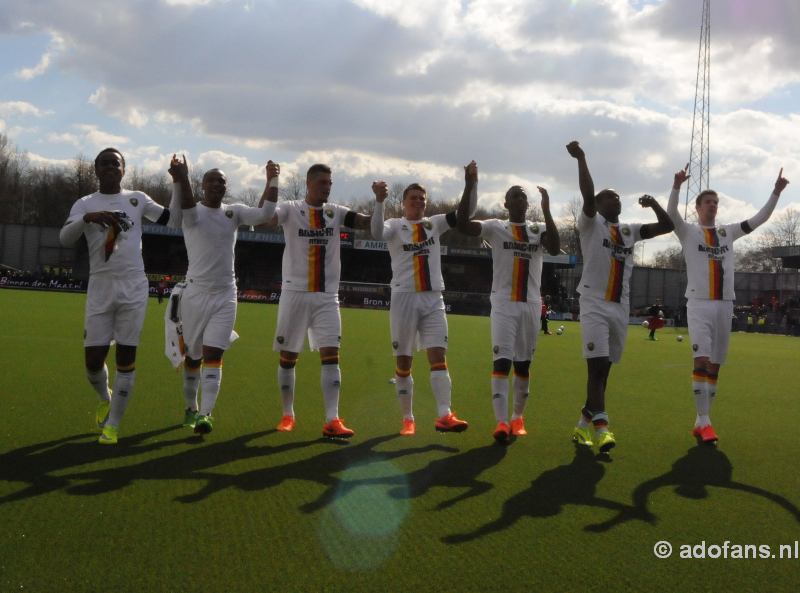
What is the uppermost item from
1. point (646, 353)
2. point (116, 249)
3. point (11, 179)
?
point (11, 179)

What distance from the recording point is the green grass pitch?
3.24m

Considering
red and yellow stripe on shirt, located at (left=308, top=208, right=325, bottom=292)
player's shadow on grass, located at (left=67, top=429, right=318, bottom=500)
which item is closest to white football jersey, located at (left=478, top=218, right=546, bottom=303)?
red and yellow stripe on shirt, located at (left=308, top=208, right=325, bottom=292)

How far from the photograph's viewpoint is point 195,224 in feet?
20.8

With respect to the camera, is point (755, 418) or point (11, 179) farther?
point (11, 179)

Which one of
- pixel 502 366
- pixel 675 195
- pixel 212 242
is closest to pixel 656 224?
pixel 675 195

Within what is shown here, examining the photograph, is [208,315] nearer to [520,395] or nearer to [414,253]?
[414,253]

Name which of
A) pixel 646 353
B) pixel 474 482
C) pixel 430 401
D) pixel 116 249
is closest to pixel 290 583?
pixel 474 482

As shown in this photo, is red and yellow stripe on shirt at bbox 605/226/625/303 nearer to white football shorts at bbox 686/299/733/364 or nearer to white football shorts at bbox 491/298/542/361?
white football shorts at bbox 491/298/542/361

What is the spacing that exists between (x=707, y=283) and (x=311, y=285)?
3970 mm

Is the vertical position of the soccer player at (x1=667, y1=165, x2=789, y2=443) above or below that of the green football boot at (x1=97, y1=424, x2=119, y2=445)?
above

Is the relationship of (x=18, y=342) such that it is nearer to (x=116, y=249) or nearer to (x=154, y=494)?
(x=116, y=249)

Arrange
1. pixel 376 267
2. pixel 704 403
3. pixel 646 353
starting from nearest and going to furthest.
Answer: pixel 704 403, pixel 646 353, pixel 376 267

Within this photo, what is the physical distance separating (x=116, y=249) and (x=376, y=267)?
57.5 metres

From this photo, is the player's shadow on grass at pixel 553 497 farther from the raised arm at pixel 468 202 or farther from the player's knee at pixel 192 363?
the player's knee at pixel 192 363
